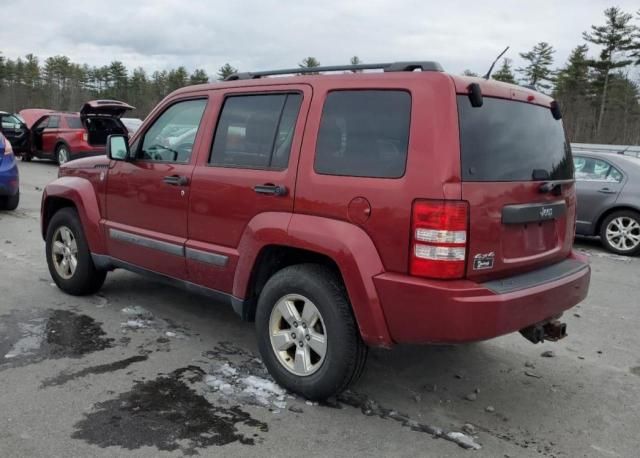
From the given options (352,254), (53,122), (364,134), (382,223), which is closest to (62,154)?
(53,122)

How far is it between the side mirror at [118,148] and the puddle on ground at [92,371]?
1627 millimetres

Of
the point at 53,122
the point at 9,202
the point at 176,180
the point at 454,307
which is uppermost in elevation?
the point at 53,122

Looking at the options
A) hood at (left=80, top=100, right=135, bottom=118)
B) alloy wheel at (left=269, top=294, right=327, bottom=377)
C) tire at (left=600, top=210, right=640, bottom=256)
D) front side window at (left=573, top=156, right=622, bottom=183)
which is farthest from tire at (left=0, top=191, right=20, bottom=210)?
tire at (left=600, top=210, right=640, bottom=256)

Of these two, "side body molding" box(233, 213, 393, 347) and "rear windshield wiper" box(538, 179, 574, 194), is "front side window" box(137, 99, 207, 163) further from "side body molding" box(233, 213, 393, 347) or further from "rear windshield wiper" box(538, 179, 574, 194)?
"rear windshield wiper" box(538, 179, 574, 194)

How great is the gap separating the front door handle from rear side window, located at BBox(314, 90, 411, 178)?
1195 mm

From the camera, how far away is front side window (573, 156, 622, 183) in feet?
29.1

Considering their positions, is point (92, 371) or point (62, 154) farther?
point (62, 154)

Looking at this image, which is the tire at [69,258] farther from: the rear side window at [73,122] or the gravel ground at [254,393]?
the rear side window at [73,122]

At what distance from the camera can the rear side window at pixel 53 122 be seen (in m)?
18.3

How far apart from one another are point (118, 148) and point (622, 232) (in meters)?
7.19

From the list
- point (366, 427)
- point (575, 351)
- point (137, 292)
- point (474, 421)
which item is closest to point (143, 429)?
point (366, 427)

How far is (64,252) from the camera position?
Answer: 18.1 feet

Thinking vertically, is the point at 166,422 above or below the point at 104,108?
below

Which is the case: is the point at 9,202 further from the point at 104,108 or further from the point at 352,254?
the point at 352,254
